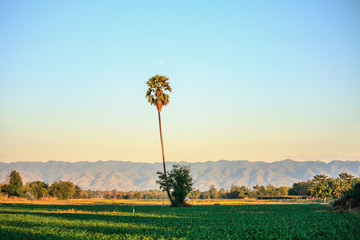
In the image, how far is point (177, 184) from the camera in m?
77.6

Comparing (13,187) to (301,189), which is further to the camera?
(301,189)

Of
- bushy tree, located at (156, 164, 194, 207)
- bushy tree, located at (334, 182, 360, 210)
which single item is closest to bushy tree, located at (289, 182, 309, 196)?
bushy tree, located at (156, 164, 194, 207)

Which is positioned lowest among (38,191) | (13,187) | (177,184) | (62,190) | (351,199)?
(38,191)

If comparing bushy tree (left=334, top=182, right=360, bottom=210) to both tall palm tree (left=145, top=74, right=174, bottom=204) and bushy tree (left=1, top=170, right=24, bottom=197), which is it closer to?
tall palm tree (left=145, top=74, right=174, bottom=204)

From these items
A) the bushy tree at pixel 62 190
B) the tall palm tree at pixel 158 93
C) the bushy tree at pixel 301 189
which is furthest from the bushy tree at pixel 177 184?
the bushy tree at pixel 62 190

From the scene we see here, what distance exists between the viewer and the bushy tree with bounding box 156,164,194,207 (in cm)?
→ 7644

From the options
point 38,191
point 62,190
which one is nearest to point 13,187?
point 38,191

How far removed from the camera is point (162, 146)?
77.2m

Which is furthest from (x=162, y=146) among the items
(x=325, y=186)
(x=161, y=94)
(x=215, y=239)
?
(x=325, y=186)

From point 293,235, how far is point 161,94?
53188mm

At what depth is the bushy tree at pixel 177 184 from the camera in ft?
251

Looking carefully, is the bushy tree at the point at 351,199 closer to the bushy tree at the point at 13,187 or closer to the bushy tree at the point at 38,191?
the bushy tree at the point at 38,191

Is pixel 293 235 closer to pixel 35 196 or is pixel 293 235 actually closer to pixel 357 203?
pixel 357 203

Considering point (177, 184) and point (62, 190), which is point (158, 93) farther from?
point (62, 190)
